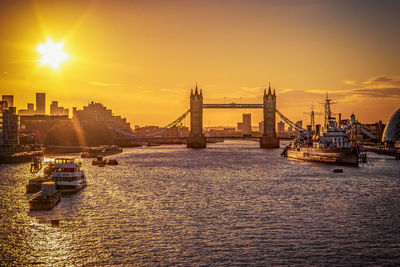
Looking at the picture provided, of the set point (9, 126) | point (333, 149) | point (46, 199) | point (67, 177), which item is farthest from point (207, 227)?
point (9, 126)

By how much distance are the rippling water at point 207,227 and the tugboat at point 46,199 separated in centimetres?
111

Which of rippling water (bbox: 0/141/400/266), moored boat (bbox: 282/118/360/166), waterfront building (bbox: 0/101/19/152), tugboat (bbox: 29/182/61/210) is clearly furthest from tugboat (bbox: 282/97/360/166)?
waterfront building (bbox: 0/101/19/152)

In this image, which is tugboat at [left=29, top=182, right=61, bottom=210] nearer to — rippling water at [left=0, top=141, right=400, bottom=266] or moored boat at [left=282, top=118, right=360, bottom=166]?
rippling water at [left=0, top=141, right=400, bottom=266]

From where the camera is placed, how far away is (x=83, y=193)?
63.1 metres

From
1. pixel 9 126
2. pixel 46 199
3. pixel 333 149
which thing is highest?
pixel 9 126

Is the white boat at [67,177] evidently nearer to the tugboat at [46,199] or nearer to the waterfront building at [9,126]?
the tugboat at [46,199]

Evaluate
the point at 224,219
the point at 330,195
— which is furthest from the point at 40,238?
the point at 330,195

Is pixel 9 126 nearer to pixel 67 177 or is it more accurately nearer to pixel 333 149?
pixel 333 149

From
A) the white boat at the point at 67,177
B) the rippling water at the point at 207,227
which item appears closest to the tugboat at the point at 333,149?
the rippling water at the point at 207,227

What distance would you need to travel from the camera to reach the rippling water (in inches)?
1260

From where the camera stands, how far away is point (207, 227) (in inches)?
1599

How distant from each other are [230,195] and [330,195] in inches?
531

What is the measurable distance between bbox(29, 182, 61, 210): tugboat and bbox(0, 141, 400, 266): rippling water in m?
1.11

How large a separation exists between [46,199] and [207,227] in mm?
20227
